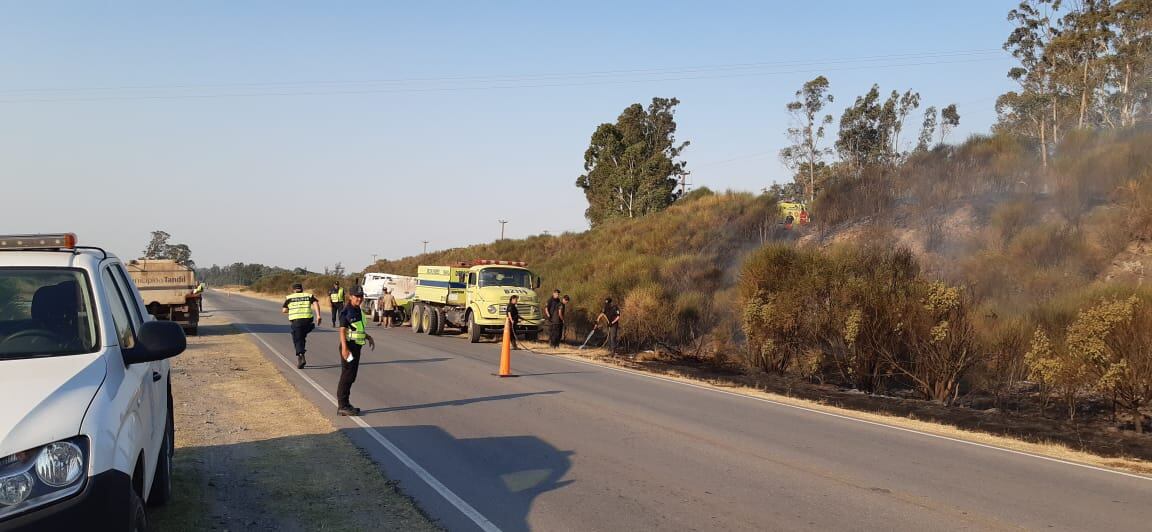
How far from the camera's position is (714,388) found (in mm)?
16125

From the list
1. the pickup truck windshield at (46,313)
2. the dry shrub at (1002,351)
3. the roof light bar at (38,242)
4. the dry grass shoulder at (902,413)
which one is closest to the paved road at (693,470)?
the dry grass shoulder at (902,413)

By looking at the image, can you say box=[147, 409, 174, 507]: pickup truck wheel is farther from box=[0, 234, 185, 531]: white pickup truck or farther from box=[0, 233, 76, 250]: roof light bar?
box=[0, 233, 76, 250]: roof light bar

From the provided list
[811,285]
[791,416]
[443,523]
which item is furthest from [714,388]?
[443,523]

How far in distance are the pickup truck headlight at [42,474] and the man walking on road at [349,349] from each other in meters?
7.60

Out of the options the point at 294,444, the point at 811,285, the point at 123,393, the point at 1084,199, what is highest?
the point at 1084,199

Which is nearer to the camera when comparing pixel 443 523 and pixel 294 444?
pixel 443 523

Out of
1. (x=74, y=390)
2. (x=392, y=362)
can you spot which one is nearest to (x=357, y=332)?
(x=392, y=362)

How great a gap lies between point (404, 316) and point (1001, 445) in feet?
98.1

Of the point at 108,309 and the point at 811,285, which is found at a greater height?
the point at 811,285

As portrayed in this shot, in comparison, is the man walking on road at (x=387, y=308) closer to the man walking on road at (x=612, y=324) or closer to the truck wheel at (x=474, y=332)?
the truck wheel at (x=474, y=332)

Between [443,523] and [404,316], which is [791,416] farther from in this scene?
[404,316]

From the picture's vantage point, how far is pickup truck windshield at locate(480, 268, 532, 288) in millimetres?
27062

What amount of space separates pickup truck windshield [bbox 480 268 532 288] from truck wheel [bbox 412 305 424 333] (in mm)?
4956

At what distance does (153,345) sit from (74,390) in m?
0.79
